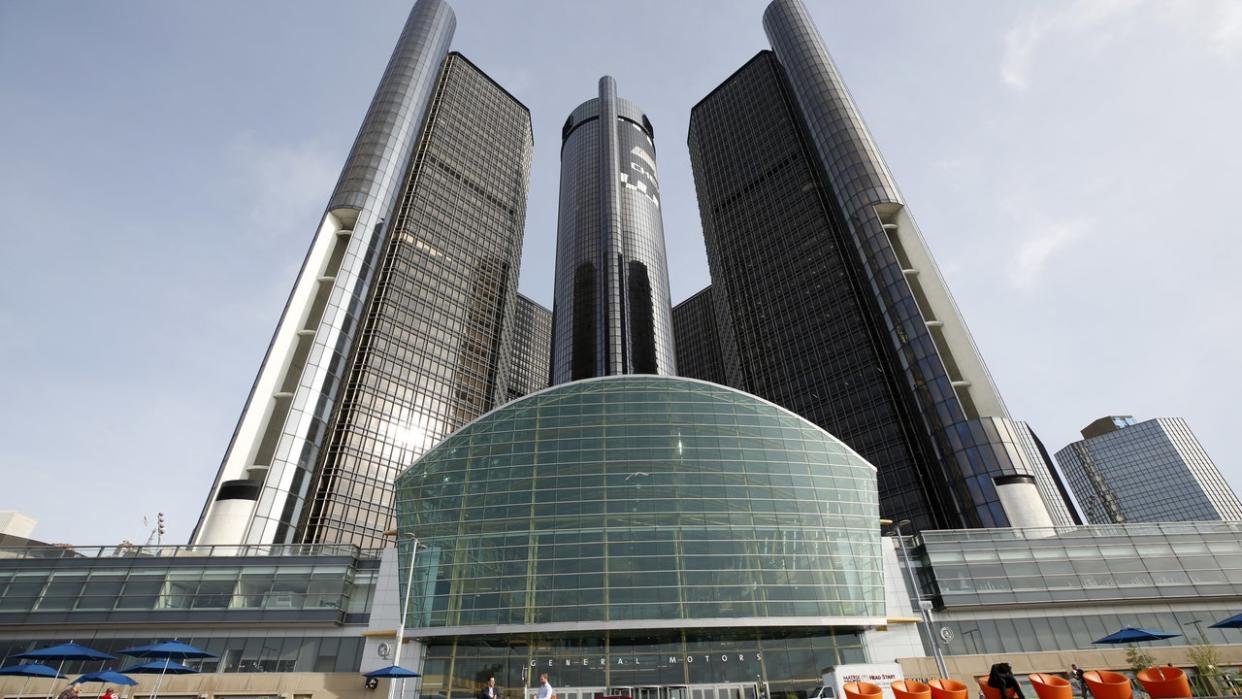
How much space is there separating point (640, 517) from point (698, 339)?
459ft

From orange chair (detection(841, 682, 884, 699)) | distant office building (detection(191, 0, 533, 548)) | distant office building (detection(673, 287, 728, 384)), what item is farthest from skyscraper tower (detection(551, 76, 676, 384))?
orange chair (detection(841, 682, 884, 699))

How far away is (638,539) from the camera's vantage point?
40.0 meters

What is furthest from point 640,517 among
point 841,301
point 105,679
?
point 841,301

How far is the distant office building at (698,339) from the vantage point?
169250 mm

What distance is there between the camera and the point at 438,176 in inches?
4611

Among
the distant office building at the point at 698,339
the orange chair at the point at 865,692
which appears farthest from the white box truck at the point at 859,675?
the distant office building at the point at 698,339

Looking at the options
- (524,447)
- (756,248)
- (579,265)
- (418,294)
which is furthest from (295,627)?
(579,265)

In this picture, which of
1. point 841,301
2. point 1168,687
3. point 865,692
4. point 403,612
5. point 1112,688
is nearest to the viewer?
point 1168,687

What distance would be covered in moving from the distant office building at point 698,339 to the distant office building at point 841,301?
31.5 m

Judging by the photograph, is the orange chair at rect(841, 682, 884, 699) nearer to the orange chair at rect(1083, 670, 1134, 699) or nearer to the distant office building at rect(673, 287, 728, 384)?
the orange chair at rect(1083, 670, 1134, 699)

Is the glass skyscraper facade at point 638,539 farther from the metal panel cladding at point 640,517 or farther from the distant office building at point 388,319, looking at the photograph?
the distant office building at point 388,319

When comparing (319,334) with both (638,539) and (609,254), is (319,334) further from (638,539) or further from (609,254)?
(609,254)

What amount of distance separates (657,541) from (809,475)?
44.4 ft

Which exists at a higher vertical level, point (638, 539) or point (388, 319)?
point (388, 319)
